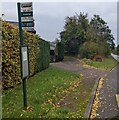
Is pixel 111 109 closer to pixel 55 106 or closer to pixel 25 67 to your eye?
pixel 55 106

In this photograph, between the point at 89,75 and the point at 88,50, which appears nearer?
the point at 89,75

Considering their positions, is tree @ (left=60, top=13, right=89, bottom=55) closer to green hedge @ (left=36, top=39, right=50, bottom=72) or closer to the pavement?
the pavement

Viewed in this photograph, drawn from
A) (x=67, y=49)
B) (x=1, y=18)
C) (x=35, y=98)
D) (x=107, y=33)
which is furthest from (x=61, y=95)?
(x=107, y=33)

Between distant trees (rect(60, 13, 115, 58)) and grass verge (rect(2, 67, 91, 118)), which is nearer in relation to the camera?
grass verge (rect(2, 67, 91, 118))

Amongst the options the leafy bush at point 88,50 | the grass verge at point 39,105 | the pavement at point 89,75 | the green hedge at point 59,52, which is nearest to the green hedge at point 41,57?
the pavement at point 89,75

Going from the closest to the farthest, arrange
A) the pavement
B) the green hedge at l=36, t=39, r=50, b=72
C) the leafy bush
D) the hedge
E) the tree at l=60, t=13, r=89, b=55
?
the pavement
the hedge
the green hedge at l=36, t=39, r=50, b=72
the leafy bush
the tree at l=60, t=13, r=89, b=55

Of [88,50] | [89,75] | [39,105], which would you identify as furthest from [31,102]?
[88,50]

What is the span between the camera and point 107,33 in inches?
2820

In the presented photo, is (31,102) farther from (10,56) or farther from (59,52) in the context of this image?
(59,52)

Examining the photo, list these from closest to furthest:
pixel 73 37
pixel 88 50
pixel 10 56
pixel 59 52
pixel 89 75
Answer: pixel 10 56, pixel 89 75, pixel 59 52, pixel 88 50, pixel 73 37

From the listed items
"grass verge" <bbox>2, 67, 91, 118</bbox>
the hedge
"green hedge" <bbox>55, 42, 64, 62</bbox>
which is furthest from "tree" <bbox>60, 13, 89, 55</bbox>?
"grass verge" <bbox>2, 67, 91, 118</bbox>

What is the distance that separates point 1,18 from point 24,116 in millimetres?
4023

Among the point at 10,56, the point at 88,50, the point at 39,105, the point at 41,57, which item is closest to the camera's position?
the point at 39,105

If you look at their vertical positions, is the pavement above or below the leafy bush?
below
